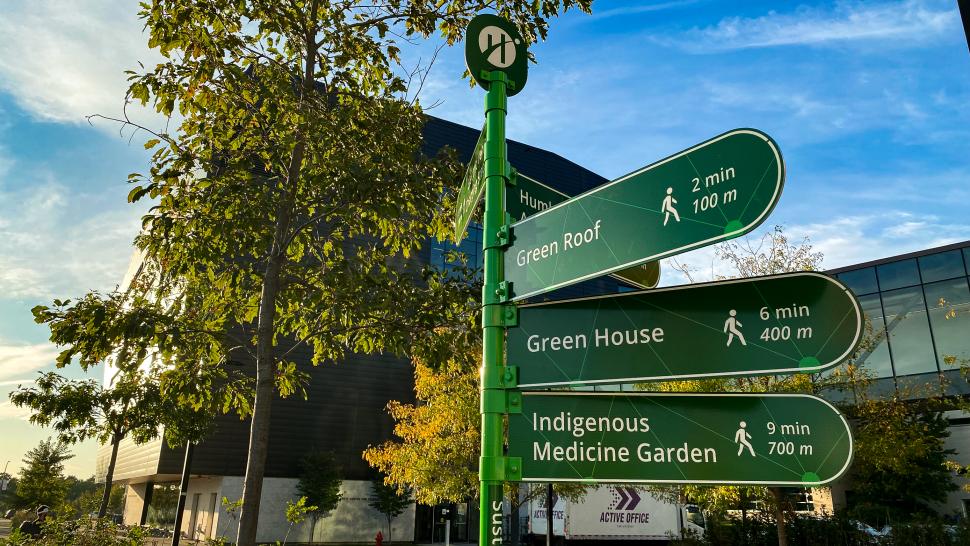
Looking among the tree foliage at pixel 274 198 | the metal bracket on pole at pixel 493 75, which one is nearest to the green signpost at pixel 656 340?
the metal bracket on pole at pixel 493 75

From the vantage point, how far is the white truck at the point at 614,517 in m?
27.3

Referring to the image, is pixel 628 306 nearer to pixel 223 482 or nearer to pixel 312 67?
pixel 312 67

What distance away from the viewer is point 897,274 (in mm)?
42344

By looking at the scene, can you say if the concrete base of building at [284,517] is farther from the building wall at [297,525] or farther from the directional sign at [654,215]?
the directional sign at [654,215]

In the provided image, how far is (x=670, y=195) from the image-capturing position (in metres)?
3.08

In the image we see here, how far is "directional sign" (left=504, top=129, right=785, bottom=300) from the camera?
2.79m

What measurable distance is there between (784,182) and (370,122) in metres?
7.20

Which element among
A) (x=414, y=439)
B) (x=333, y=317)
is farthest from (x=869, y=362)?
(x=333, y=317)

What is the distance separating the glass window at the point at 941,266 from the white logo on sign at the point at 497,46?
45.6m

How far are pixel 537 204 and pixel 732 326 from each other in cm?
160

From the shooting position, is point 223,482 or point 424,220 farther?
point 223,482

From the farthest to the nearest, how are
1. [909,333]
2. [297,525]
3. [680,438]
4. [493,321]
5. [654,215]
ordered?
[909,333] < [297,525] < [493,321] < [654,215] < [680,438]

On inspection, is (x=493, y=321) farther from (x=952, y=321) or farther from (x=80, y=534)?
(x=952, y=321)

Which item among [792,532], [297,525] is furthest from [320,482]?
[792,532]
